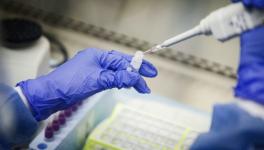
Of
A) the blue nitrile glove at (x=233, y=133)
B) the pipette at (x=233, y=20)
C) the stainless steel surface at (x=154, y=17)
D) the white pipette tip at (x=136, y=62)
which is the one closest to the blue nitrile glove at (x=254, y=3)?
the pipette at (x=233, y=20)

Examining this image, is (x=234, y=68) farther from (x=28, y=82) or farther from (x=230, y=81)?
(x=28, y=82)

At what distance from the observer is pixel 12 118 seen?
3.12ft

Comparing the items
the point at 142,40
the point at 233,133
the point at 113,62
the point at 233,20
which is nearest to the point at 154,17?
the point at 142,40

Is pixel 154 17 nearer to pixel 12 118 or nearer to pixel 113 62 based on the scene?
pixel 113 62

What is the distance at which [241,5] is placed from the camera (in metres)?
0.78

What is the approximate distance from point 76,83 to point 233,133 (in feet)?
1.37

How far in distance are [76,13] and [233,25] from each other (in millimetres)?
795

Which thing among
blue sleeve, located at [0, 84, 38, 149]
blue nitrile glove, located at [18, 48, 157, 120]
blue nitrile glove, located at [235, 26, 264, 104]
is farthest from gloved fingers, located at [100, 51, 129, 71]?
blue nitrile glove, located at [235, 26, 264, 104]

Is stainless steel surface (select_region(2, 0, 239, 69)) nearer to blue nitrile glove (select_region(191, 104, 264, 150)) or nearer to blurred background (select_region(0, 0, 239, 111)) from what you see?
blurred background (select_region(0, 0, 239, 111))

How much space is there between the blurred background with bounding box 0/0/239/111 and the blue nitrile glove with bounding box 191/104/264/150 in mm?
577

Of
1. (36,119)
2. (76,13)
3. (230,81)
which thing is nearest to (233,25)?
(36,119)

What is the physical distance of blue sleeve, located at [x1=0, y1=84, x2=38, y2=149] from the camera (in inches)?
36.5

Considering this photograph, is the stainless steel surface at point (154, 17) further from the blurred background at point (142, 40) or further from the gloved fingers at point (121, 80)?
the gloved fingers at point (121, 80)

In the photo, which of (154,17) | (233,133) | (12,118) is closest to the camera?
(233,133)
